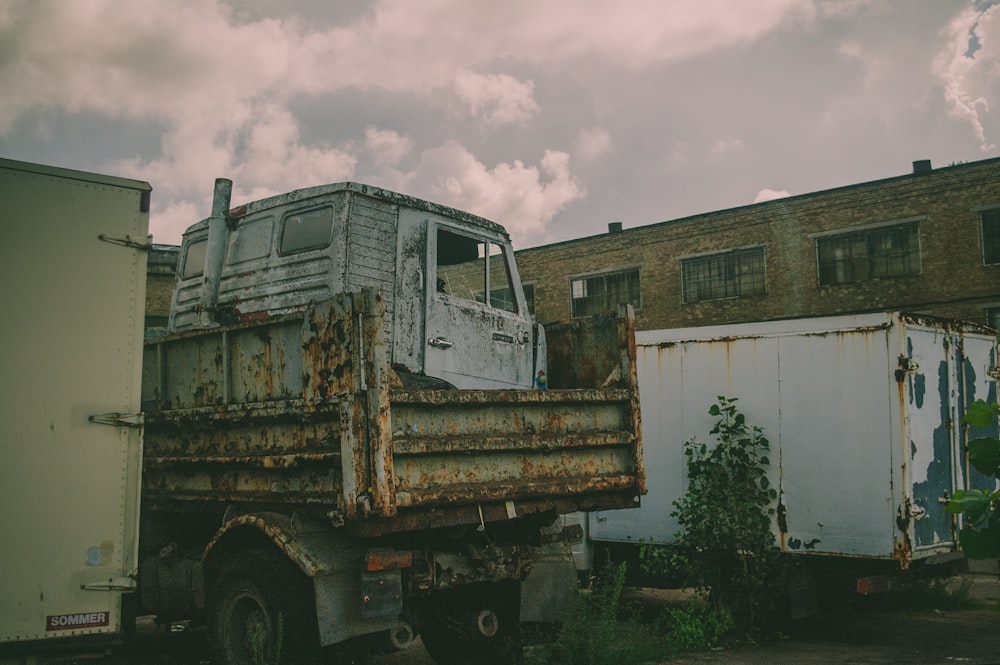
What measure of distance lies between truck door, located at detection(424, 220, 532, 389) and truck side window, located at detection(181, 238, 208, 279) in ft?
7.08

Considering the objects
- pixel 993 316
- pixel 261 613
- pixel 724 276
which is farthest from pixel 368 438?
pixel 724 276

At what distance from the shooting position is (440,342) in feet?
20.2

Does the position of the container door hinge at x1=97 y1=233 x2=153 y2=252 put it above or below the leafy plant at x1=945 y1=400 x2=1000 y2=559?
above

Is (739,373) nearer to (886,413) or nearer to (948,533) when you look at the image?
(886,413)

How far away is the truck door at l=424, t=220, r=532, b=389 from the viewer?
6.20 m

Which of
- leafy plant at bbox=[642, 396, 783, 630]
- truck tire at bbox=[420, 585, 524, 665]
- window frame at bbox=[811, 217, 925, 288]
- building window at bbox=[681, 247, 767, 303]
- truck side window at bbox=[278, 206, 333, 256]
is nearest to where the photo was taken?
truck tire at bbox=[420, 585, 524, 665]

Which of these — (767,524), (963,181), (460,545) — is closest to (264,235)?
(460,545)

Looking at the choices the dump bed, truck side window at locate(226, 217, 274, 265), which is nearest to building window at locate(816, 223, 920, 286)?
the dump bed

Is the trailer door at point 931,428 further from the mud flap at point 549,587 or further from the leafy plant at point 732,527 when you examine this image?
the mud flap at point 549,587

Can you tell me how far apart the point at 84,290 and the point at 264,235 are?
2076mm

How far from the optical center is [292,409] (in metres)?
5.05

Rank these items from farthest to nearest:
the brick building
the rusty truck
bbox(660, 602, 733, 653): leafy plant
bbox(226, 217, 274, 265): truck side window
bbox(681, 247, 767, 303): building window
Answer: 1. bbox(681, 247, 767, 303): building window
2. the brick building
3. bbox(660, 602, 733, 653): leafy plant
4. bbox(226, 217, 274, 265): truck side window
5. the rusty truck

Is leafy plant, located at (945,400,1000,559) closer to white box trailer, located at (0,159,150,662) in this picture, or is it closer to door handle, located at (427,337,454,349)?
door handle, located at (427,337,454,349)

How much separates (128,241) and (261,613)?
228cm
